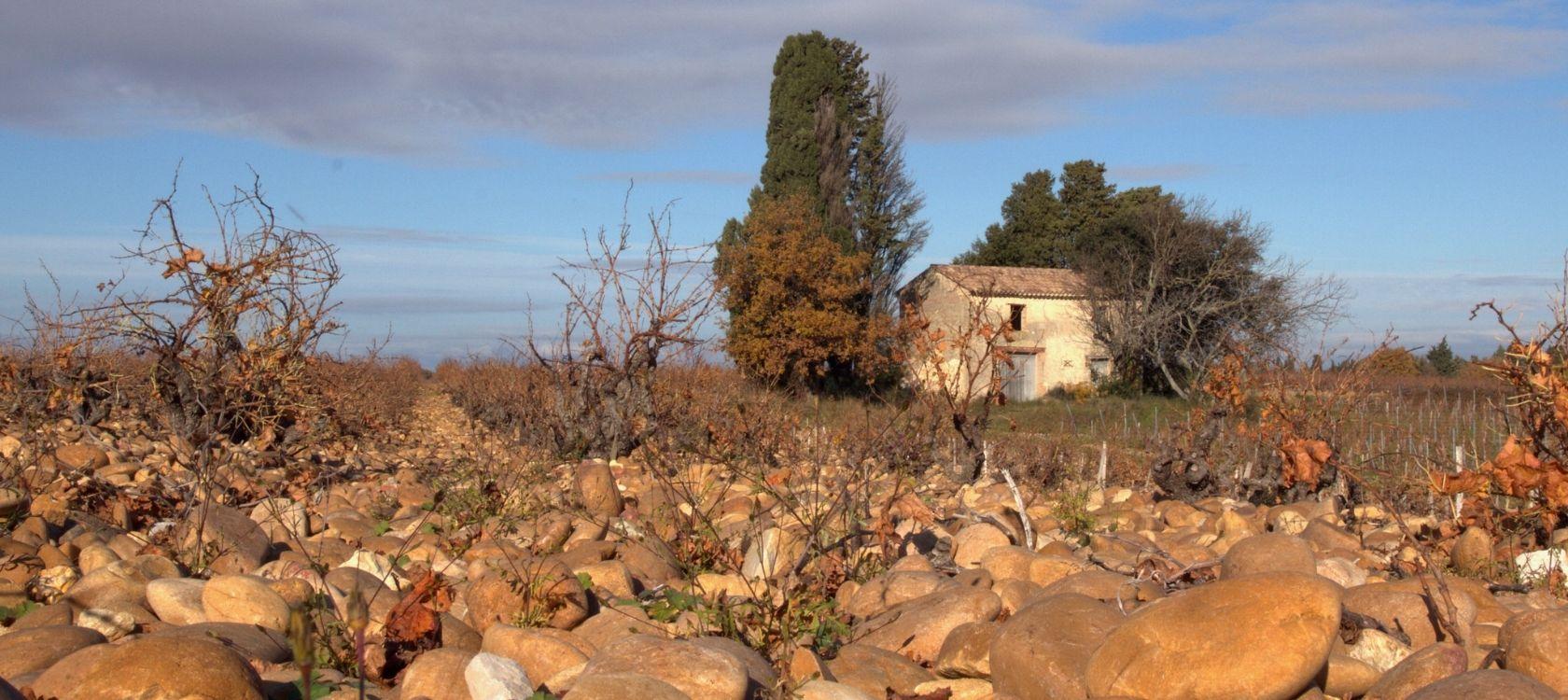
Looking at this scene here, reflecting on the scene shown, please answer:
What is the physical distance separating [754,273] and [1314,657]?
2566cm

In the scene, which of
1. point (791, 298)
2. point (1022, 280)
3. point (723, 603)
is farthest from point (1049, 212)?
point (723, 603)

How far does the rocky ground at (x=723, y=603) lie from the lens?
3252mm

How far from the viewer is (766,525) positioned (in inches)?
227

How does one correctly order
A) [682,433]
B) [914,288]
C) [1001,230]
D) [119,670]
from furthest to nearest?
1. [1001,230]
2. [914,288]
3. [682,433]
4. [119,670]

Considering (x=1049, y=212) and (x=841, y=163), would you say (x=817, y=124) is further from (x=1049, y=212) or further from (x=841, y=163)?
(x=1049, y=212)

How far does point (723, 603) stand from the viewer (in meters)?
4.24

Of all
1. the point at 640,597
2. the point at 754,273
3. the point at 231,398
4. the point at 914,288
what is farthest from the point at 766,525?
the point at 914,288

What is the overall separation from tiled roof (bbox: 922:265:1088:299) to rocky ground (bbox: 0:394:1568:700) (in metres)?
25.8

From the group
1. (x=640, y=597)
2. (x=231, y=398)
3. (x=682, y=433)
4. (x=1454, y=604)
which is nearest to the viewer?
(x=1454, y=604)

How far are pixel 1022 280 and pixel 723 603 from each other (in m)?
30.5

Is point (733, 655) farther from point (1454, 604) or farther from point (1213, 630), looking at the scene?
point (1454, 604)

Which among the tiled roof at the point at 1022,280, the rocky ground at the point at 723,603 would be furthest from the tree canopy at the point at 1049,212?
the rocky ground at the point at 723,603

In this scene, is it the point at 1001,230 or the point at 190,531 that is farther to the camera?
the point at 1001,230

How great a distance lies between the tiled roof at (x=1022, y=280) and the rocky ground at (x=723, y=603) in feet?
84.6
